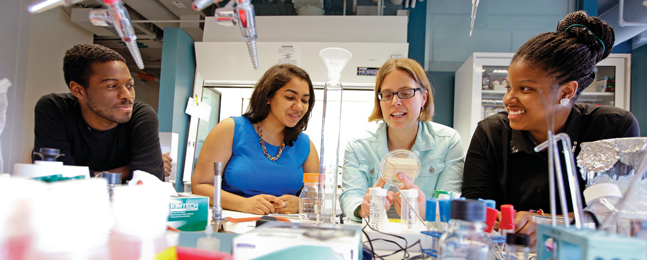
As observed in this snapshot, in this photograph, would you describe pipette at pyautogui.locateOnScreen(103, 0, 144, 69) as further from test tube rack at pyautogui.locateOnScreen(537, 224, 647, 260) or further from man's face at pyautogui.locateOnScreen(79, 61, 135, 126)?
man's face at pyautogui.locateOnScreen(79, 61, 135, 126)

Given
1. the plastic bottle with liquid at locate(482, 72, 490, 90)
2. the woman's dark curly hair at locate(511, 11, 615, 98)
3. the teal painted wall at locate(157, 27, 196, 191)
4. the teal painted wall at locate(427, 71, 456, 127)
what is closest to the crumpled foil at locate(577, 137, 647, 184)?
the woman's dark curly hair at locate(511, 11, 615, 98)

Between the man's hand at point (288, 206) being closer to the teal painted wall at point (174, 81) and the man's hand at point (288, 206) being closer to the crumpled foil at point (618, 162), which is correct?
the crumpled foil at point (618, 162)

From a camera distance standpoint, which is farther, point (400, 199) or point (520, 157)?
point (520, 157)

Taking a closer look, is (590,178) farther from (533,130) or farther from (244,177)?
(244,177)

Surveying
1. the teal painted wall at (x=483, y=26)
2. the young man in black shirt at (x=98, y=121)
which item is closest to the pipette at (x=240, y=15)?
the young man in black shirt at (x=98, y=121)

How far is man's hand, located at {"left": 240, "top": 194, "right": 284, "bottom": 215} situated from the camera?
1334 millimetres

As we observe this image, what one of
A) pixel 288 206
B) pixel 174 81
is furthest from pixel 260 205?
pixel 174 81

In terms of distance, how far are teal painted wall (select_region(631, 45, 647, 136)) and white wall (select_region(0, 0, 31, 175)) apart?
201 inches

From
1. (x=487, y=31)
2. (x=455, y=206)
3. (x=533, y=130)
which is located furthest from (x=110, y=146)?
(x=487, y=31)

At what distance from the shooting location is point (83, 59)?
5.12 ft

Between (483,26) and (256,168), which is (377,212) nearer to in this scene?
(256,168)

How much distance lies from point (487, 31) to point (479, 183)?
2.41 m

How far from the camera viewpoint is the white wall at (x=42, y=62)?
2934 millimetres

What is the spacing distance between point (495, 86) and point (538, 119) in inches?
70.3
